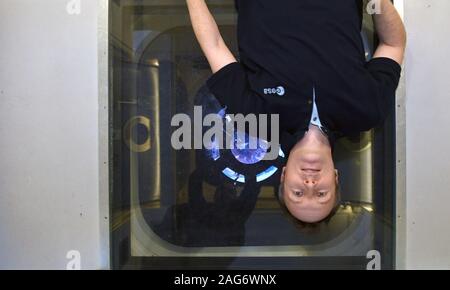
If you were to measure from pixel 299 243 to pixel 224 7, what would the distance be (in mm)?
797

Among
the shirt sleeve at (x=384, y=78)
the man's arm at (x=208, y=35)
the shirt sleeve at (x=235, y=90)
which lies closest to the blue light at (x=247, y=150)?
the shirt sleeve at (x=235, y=90)

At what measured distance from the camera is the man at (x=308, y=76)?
103cm

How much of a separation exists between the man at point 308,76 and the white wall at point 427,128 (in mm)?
120

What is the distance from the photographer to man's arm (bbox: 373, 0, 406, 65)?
42.9 inches

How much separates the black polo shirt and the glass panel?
15cm

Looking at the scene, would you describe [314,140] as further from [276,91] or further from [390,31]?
[390,31]

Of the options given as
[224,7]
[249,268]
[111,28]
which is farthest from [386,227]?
[111,28]

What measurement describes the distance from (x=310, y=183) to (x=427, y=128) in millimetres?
458

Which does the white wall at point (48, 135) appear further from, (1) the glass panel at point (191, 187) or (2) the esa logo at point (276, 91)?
(2) the esa logo at point (276, 91)

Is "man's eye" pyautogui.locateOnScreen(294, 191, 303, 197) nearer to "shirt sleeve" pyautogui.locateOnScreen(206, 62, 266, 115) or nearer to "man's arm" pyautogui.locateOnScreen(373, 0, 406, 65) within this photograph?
"shirt sleeve" pyautogui.locateOnScreen(206, 62, 266, 115)

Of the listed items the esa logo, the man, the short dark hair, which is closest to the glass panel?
the short dark hair

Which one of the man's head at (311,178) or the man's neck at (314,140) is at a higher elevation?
the man's neck at (314,140)

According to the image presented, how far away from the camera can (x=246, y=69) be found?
Result: 1097 millimetres
